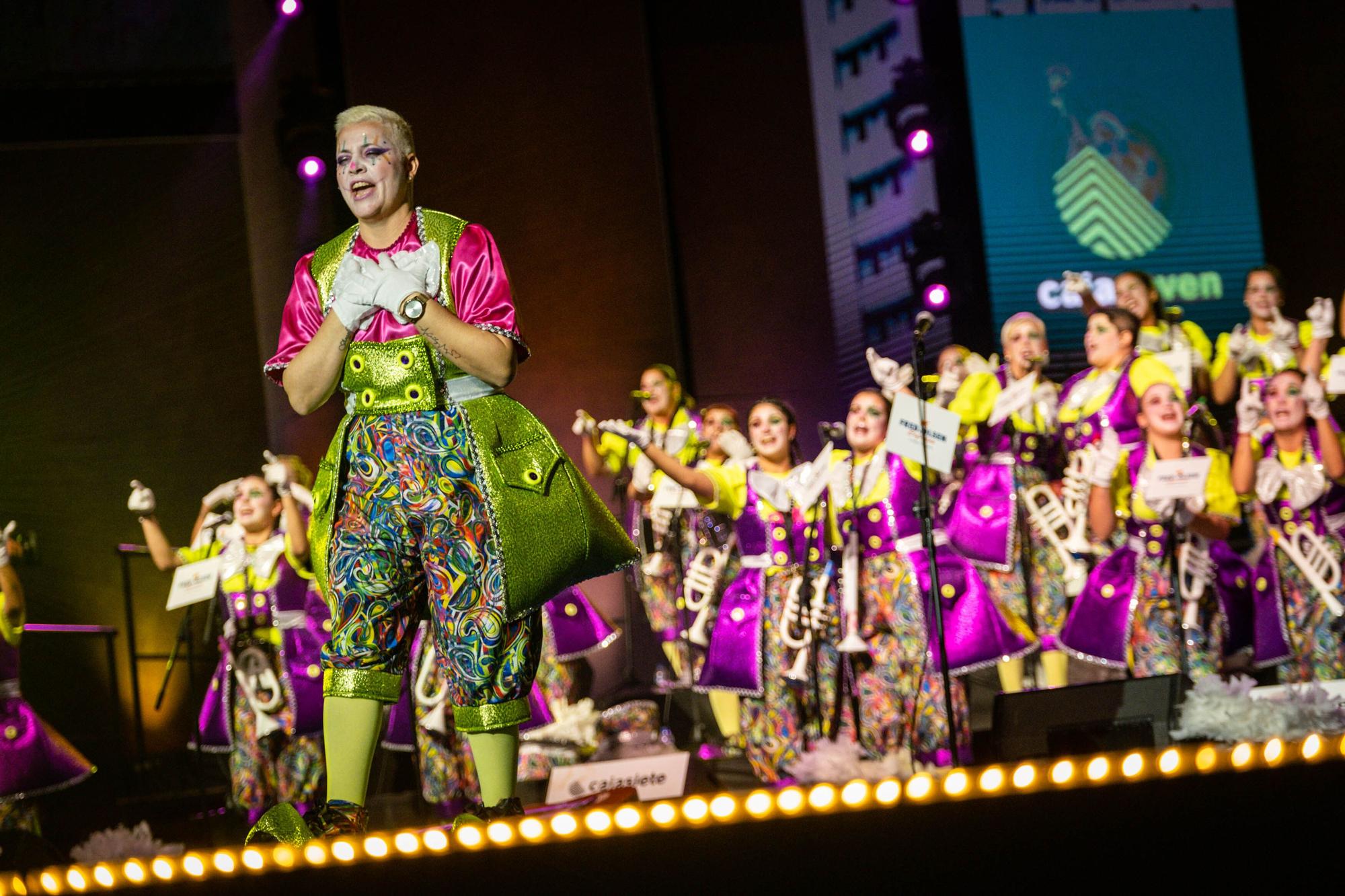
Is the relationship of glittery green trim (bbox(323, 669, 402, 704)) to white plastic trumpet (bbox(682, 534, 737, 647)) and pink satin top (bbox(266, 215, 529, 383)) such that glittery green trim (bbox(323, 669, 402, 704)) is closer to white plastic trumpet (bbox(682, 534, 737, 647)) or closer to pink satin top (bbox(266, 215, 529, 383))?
pink satin top (bbox(266, 215, 529, 383))

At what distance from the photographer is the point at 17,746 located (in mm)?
5316

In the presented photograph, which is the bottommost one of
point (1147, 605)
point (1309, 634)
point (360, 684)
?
point (1309, 634)

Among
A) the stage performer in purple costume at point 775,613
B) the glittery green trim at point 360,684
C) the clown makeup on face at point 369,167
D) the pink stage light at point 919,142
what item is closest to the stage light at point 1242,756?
the glittery green trim at point 360,684

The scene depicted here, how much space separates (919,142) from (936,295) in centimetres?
77

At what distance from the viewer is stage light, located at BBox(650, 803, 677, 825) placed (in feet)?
5.37

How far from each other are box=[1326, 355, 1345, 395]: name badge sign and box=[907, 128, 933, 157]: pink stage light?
219 centimetres

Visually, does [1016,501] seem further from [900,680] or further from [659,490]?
[659,490]

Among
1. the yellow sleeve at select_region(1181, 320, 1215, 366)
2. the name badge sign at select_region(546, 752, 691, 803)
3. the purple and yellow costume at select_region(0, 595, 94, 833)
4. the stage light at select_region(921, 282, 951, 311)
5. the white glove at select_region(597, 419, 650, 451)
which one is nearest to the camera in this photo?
the name badge sign at select_region(546, 752, 691, 803)

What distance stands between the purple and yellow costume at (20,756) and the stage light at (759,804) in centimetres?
456

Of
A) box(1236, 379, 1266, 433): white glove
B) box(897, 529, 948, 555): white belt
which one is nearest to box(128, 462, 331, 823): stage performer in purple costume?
box(897, 529, 948, 555): white belt

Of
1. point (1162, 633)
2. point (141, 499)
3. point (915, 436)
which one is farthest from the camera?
point (141, 499)

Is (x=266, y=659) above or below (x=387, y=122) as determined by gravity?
below

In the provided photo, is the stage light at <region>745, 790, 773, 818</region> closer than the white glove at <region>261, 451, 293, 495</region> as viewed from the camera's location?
Yes

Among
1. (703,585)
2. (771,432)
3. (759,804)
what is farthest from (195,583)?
(759,804)
